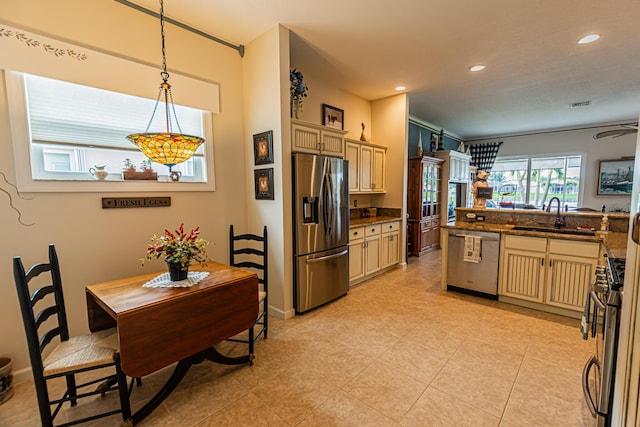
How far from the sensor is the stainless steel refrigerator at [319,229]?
2.99 meters

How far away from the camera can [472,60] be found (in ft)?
11.2

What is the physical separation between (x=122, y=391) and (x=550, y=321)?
12.4 feet

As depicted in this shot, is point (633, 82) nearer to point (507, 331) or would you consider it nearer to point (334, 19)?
point (507, 331)

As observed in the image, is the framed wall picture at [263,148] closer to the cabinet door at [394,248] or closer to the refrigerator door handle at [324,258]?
the refrigerator door handle at [324,258]

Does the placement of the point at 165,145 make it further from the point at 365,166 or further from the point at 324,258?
the point at 365,166

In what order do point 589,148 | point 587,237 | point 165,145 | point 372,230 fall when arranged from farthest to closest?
point 589,148
point 372,230
point 587,237
point 165,145

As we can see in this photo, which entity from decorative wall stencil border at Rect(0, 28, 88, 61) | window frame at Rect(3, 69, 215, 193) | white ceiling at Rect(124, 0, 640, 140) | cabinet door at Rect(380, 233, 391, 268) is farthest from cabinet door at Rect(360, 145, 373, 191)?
decorative wall stencil border at Rect(0, 28, 88, 61)

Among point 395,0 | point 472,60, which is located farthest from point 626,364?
point 472,60

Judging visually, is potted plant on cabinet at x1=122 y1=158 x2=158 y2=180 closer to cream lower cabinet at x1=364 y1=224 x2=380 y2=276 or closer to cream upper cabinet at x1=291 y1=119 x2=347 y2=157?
cream upper cabinet at x1=291 y1=119 x2=347 y2=157

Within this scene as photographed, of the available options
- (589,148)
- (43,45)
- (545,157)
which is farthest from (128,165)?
(589,148)

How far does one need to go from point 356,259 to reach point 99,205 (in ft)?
9.77

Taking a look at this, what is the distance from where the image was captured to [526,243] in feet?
10.2

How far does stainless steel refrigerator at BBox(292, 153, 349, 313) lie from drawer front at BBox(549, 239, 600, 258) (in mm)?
2239

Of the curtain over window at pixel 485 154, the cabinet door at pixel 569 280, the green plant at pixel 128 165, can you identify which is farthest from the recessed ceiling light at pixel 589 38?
the curtain over window at pixel 485 154
